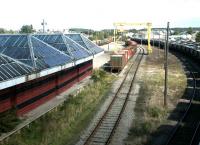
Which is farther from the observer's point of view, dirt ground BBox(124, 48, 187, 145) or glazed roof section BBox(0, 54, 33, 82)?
dirt ground BBox(124, 48, 187, 145)

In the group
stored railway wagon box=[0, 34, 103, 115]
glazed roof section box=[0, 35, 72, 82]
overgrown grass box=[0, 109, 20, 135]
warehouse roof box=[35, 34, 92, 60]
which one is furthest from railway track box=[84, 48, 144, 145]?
glazed roof section box=[0, 35, 72, 82]

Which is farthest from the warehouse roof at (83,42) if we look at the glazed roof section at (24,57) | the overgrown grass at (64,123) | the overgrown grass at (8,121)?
the overgrown grass at (8,121)

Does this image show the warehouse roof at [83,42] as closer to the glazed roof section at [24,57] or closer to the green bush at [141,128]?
the glazed roof section at [24,57]

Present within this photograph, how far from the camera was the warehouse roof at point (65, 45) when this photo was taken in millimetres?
35041

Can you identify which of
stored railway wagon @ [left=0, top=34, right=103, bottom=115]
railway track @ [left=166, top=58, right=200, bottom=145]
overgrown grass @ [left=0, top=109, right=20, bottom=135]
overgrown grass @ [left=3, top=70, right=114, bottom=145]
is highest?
stored railway wagon @ [left=0, top=34, right=103, bottom=115]

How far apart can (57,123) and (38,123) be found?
4.07 feet

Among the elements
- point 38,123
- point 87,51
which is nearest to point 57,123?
point 38,123

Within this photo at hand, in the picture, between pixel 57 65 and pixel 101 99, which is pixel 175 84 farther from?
pixel 57 65

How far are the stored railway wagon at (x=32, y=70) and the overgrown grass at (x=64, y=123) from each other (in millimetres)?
2051

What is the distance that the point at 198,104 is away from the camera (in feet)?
97.9

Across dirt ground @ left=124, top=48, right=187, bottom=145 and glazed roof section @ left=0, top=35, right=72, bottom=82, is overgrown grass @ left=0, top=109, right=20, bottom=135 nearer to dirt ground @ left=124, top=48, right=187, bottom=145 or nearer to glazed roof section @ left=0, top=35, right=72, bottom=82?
glazed roof section @ left=0, top=35, right=72, bottom=82

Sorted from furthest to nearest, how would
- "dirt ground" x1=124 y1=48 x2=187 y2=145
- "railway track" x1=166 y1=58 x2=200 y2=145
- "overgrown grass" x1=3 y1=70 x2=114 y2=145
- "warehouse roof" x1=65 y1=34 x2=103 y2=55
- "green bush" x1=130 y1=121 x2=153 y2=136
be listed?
1. "warehouse roof" x1=65 y1=34 x2=103 y2=55
2. "green bush" x1=130 y1=121 x2=153 y2=136
3. "dirt ground" x1=124 y1=48 x2=187 y2=145
4. "railway track" x1=166 y1=58 x2=200 y2=145
5. "overgrown grass" x1=3 y1=70 x2=114 y2=145

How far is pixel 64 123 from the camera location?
2302 cm

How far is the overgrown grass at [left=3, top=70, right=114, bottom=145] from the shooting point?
20241mm
